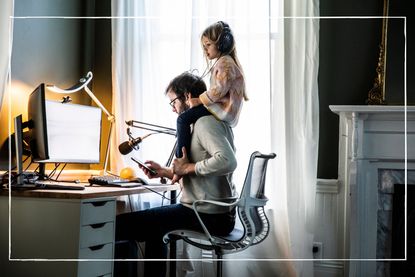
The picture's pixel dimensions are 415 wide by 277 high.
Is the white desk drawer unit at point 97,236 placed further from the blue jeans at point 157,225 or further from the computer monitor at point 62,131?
the computer monitor at point 62,131

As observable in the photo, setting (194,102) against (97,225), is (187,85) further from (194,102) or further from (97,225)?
(97,225)

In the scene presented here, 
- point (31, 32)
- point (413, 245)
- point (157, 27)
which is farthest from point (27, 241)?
point (413, 245)

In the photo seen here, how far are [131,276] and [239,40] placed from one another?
0.96 m

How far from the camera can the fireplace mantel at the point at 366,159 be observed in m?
1.87

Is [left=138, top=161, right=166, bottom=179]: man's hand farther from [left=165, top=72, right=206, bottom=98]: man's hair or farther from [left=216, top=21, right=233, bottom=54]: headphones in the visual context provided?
[left=216, top=21, right=233, bottom=54]: headphones

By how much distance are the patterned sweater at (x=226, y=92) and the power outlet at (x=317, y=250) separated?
0.55 meters

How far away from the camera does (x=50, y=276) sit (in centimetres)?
177

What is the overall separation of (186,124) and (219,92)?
16 centimetres

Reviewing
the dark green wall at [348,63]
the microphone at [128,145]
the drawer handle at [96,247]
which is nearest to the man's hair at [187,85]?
the microphone at [128,145]

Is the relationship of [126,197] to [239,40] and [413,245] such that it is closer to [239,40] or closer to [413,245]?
[239,40]

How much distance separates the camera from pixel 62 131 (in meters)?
1.81

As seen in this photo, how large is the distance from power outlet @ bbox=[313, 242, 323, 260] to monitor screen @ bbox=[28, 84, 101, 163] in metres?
0.87

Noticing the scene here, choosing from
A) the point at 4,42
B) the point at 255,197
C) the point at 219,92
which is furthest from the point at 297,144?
the point at 4,42

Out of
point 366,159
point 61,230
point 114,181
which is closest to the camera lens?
point 61,230
